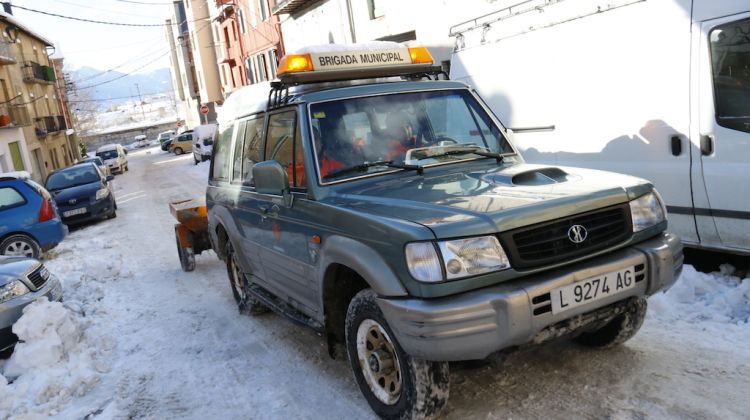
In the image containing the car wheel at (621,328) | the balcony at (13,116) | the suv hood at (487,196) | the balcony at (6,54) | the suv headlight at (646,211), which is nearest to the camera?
the suv hood at (487,196)

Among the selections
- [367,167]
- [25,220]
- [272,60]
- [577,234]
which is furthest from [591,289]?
[272,60]

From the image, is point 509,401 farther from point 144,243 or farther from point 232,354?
point 144,243

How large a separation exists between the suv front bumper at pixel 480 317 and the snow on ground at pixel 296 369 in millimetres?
299

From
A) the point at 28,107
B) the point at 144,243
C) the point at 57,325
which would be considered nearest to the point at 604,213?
the point at 57,325

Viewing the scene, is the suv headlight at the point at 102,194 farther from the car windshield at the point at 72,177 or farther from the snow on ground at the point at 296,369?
the snow on ground at the point at 296,369

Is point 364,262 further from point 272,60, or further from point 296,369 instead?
point 272,60

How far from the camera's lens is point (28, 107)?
119 ft

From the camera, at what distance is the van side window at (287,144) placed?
422cm

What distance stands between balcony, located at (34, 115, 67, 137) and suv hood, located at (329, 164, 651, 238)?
39.3m

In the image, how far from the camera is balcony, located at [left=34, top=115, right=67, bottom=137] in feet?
122

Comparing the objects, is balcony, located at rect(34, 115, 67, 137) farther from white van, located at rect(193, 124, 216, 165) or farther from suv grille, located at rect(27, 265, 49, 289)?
suv grille, located at rect(27, 265, 49, 289)

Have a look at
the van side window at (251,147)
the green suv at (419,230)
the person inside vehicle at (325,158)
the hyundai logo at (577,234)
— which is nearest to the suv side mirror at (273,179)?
the green suv at (419,230)

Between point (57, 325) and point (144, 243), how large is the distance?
5964mm

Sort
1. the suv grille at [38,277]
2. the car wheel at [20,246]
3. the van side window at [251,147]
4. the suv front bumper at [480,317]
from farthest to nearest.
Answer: the car wheel at [20,246] → the suv grille at [38,277] → the van side window at [251,147] → the suv front bumper at [480,317]
